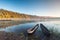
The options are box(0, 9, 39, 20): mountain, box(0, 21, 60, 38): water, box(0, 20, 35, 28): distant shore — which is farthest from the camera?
box(0, 20, 35, 28): distant shore

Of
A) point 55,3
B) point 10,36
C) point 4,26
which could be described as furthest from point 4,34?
point 55,3

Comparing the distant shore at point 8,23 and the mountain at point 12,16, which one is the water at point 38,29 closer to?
the distant shore at point 8,23

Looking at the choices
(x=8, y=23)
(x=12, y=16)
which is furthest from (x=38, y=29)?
(x=8, y=23)

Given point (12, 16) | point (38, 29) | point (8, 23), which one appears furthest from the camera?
point (8, 23)

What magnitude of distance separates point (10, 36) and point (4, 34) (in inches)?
9.0

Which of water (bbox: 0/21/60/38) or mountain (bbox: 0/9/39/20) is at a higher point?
mountain (bbox: 0/9/39/20)

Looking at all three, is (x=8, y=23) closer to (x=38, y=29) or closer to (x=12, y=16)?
(x=12, y=16)

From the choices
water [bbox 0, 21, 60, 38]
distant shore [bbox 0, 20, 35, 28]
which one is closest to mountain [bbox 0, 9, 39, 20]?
distant shore [bbox 0, 20, 35, 28]

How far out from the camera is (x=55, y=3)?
11.7ft

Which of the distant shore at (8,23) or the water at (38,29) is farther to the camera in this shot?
the distant shore at (8,23)

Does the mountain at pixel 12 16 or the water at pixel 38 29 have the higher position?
the mountain at pixel 12 16

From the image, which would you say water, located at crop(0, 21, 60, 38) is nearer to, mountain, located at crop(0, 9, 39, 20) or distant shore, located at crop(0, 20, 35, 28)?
distant shore, located at crop(0, 20, 35, 28)

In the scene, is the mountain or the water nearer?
the water

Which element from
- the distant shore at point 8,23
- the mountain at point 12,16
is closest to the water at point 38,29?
the distant shore at point 8,23
